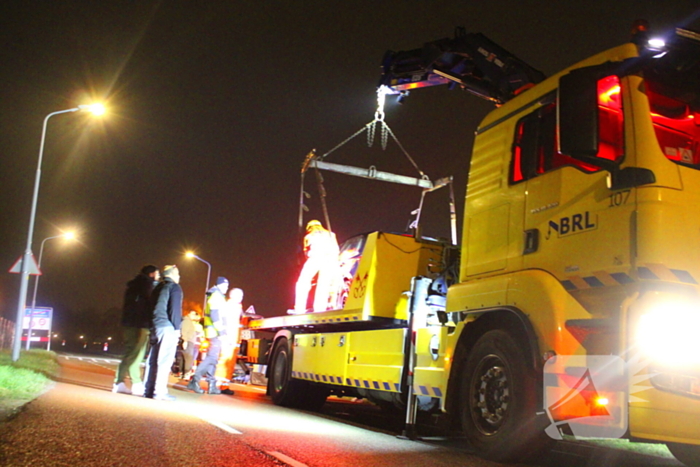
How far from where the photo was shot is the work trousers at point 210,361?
36.3 feet

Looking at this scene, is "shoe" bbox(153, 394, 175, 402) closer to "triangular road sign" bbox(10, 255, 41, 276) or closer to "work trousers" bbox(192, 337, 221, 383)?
"work trousers" bbox(192, 337, 221, 383)

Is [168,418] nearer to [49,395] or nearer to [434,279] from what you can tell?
[49,395]

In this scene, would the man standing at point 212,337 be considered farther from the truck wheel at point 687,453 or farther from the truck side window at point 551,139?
the truck wheel at point 687,453

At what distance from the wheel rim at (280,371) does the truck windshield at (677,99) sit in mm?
7460

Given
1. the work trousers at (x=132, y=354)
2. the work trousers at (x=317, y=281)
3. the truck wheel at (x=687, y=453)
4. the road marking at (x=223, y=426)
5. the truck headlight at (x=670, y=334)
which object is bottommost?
the road marking at (x=223, y=426)

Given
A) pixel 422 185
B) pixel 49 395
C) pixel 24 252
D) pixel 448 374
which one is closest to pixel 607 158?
pixel 448 374

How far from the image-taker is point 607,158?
5.07 meters

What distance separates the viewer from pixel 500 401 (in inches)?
225

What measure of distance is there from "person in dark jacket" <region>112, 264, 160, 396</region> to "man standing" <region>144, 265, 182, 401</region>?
18 cm

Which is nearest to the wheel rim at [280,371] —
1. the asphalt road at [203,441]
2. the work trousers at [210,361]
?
the work trousers at [210,361]

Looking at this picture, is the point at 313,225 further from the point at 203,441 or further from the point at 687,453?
the point at 687,453

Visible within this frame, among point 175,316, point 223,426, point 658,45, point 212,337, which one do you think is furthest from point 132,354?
point 658,45

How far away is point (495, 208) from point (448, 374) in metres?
1.63

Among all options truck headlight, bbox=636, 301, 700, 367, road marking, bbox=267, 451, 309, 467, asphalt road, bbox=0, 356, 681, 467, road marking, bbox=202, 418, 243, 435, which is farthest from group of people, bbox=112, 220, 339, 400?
truck headlight, bbox=636, 301, 700, 367
